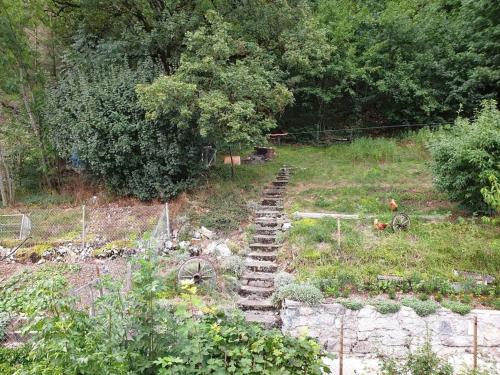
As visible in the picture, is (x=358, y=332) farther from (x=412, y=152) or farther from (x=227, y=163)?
(x=412, y=152)

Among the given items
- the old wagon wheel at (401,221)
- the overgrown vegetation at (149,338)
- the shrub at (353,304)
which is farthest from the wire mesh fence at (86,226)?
the overgrown vegetation at (149,338)

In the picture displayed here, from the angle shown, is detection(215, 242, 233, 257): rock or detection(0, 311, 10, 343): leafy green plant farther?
detection(215, 242, 233, 257): rock

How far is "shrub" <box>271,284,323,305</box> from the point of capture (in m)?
7.52

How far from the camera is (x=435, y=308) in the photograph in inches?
286

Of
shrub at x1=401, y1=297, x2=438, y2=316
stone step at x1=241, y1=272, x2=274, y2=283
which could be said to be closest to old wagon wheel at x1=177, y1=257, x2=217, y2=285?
stone step at x1=241, y1=272, x2=274, y2=283

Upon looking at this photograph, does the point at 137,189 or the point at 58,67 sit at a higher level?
the point at 58,67

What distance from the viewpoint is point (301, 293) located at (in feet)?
24.9

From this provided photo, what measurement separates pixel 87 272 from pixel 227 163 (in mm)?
7058

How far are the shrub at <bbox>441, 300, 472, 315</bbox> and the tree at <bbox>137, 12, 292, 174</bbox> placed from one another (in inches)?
236


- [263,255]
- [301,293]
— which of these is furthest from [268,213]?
[301,293]

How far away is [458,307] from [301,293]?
266cm

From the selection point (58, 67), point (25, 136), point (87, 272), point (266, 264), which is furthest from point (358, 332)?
point (58, 67)

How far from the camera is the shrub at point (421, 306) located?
7.21 meters

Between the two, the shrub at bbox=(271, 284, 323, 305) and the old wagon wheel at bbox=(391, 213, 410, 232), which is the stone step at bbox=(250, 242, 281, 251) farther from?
the old wagon wheel at bbox=(391, 213, 410, 232)
